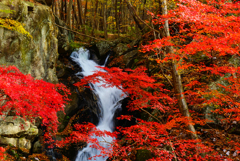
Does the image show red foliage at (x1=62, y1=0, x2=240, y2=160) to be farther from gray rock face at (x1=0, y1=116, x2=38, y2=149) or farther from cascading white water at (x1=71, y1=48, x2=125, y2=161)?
gray rock face at (x1=0, y1=116, x2=38, y2=149)

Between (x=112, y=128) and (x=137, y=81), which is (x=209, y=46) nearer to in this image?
(x=137, y=81)

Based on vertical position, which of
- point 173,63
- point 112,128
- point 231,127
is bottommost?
point 112,128

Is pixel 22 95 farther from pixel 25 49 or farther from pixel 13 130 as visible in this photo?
pixel 25 49

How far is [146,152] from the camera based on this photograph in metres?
6.39

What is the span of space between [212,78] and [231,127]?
221 centimetres

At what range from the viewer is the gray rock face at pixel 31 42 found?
5.80 meters

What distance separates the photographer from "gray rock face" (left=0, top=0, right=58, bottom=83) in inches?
228

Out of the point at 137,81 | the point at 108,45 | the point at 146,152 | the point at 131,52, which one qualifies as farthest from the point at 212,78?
the point at 108,45

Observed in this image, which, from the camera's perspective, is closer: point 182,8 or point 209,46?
point 209,46

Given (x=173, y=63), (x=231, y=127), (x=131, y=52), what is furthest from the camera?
(x=131, y=52)

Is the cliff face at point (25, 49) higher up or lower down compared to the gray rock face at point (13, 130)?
higher up

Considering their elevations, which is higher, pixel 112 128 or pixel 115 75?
pixel 115 75

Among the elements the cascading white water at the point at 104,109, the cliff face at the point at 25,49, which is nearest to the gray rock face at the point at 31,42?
the cliff face at the point at 25,49

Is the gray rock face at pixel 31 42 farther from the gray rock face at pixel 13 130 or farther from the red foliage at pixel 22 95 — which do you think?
the gray rock face at pixel 13 130
